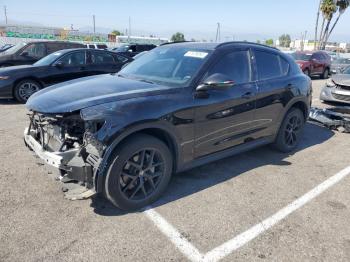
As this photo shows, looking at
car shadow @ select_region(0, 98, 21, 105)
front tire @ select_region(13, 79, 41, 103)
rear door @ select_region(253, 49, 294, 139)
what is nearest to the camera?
rear door @ select_region(253, 49, 294, 139)

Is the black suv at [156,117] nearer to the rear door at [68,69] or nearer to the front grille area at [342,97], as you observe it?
the front grille area at [342,97]

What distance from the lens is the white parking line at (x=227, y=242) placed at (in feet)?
9.32

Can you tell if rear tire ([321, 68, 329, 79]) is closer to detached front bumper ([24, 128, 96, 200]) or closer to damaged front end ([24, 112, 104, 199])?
damaged front end ([24, 112, 104, 199])

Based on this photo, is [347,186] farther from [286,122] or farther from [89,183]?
[89,183]

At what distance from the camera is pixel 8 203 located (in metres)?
3.58

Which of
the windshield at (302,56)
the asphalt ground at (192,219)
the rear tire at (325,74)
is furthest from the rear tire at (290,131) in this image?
the rear tire at (325,74)

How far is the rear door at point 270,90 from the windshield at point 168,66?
102 centimetres

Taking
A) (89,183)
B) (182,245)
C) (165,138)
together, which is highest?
(165,138)

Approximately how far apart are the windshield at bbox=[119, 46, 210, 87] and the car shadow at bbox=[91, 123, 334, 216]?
1.27 meters

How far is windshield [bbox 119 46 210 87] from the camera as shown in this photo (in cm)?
393

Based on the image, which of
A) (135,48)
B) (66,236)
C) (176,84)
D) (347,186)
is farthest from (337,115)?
(135,48)

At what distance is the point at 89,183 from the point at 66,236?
519 mm

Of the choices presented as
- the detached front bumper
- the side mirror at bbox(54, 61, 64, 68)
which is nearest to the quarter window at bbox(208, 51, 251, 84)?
the detached front bumper

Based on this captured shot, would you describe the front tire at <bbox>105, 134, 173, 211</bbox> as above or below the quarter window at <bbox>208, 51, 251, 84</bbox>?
below
